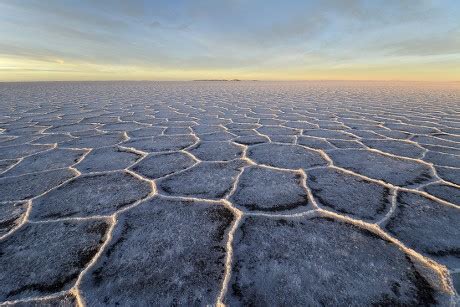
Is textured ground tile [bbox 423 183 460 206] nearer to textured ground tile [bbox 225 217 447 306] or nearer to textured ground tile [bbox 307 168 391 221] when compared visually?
textured ground tile [bbox 307 168 391 221]

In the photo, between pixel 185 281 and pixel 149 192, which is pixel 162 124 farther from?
pixel 185 281

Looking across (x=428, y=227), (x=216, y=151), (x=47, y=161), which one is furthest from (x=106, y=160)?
(x=428, y=227)

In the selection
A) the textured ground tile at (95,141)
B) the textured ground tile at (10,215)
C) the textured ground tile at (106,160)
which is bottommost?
the textured ground tile at (95,141)

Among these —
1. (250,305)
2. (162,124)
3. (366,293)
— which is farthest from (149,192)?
(162,124)

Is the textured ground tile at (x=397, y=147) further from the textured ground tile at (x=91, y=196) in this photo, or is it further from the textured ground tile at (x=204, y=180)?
the textured ground tile at (x=91, y=196)

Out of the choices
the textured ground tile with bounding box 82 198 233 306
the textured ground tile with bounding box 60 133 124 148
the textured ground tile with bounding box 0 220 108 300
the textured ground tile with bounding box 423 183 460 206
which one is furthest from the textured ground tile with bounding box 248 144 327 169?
the textured ground tile with bounding box 60 133 124 148

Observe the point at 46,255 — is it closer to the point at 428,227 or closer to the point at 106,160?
the point at 106,160

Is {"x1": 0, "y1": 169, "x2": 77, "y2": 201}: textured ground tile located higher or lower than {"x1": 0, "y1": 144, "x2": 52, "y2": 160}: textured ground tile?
higher

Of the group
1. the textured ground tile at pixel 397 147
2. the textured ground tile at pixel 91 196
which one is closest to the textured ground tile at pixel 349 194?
the textured ground tile at pixel 397 147
